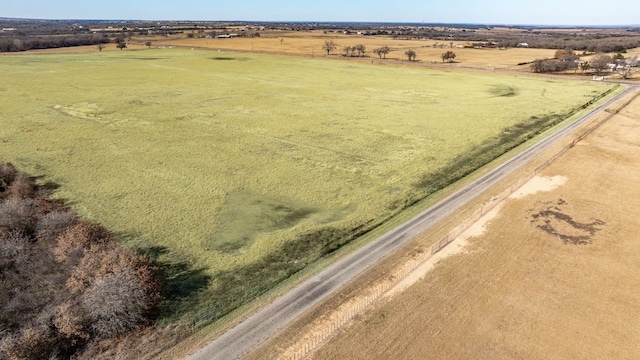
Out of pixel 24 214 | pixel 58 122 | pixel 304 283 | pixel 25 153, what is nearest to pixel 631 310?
pixel 304 283

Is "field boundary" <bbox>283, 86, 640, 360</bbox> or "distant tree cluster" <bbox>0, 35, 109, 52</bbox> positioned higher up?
"distant tree cluster" <bbox>0, 35, 109, 52</bbox>

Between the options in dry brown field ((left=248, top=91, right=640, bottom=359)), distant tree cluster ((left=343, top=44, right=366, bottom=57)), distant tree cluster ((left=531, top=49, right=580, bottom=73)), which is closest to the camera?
dry brown field ((left=248, top=91, right=640, bottom=359))

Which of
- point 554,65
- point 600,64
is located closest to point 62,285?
point 554,65

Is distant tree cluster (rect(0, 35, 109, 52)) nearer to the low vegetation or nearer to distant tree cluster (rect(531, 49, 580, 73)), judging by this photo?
the low vegetation

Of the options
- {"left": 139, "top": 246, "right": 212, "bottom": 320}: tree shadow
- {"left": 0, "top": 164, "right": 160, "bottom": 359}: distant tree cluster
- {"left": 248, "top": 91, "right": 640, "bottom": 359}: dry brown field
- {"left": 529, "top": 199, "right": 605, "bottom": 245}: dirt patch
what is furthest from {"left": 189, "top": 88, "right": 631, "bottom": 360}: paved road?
{"left": 529, "top": 199, "right": 605, "bottom": 245}: dirt patch

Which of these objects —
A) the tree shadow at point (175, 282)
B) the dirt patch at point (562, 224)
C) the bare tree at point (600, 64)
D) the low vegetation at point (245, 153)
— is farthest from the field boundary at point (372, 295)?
the bare tree at point (600, 64)

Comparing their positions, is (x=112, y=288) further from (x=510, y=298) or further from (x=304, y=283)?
(x=510, y=298)
